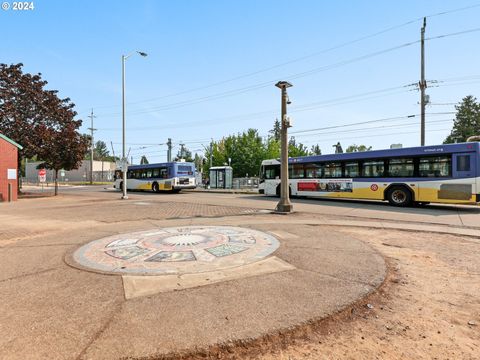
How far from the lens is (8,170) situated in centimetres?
2161

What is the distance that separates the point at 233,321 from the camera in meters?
3.10

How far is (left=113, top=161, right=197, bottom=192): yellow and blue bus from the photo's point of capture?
28.3 metres

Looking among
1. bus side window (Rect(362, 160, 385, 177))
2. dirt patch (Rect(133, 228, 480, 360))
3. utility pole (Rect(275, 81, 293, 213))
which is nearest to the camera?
dirt patch (Rect(133, 228, 480, 360))

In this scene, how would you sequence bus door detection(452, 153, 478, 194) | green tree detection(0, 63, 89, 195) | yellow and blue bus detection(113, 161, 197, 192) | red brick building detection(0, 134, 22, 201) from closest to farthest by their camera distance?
bus door detection(452, 153, 478, 194)
red brick building detection(0, 134, 22, 201)
green tree detection(0, 63, 89, 195)
yellow and blue bus detection(113, 161, 197, 192)

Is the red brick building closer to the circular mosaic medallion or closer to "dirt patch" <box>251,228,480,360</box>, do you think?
the circular mosaic medallion

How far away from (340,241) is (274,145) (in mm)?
53921

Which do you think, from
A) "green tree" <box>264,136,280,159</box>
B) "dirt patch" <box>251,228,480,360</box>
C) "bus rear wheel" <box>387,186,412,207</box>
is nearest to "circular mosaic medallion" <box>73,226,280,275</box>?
"dirt patch" <box>251,228,480,360</box>

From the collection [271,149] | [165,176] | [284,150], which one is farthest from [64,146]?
[271,149]

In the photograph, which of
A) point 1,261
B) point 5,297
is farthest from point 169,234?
point 5,297

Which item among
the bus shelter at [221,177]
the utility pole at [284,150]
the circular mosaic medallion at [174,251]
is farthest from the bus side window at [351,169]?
the bus shelter at [221,177]

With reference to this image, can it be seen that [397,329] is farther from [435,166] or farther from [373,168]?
[373,168]

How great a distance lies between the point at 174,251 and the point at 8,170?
878 inches

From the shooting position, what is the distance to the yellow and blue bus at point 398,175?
13.6 m

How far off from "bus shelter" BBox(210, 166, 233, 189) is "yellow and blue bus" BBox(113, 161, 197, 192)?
6.18 m
